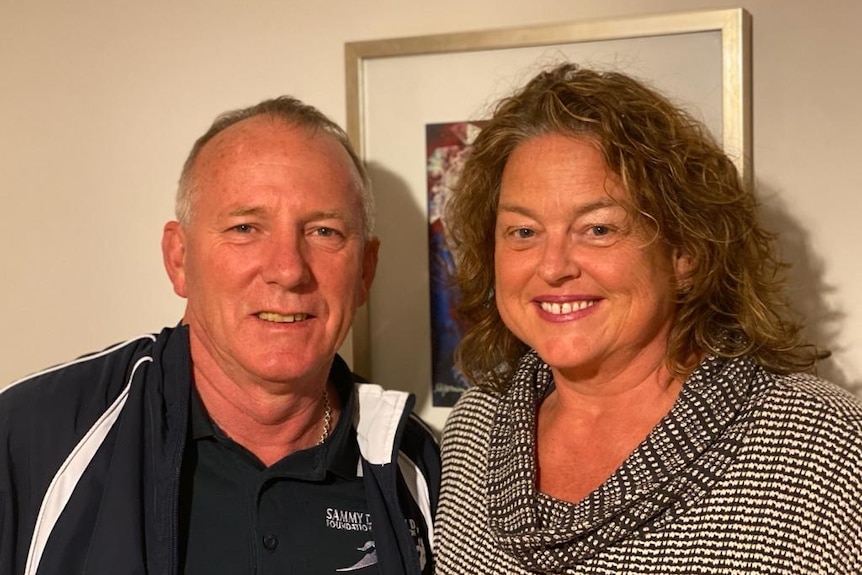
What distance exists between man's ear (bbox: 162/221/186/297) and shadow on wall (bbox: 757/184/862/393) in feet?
3.33

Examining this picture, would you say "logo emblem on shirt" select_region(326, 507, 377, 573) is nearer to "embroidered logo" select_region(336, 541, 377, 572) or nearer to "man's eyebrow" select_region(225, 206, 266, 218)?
"embroidered logo" select_region(336, 541, 377, 572)

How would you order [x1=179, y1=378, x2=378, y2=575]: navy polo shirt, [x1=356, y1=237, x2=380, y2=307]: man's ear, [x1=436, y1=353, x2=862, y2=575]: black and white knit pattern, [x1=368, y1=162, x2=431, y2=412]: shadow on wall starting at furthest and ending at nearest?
[x1=368, y1=162, x2=431, y2=412]: shadow on wall, [x1=356, y1=237, x2=380, y2=307]: man's ear, [x1=179, y1=378, x2=378, y2=575]: navy polo shirt, [x1=436, y1=353, x2=862, y2=575]: black and white knit pattern

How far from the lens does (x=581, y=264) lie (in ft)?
5.05

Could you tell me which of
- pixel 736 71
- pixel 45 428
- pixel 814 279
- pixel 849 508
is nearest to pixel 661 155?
pixel 736 71

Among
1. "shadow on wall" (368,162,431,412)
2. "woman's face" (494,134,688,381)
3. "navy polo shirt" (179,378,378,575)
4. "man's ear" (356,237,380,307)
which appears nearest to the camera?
"woman's face" (494,134,688,381)

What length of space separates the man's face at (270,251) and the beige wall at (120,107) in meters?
0.35

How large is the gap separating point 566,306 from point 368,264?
453 mm

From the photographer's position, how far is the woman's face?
1.54m

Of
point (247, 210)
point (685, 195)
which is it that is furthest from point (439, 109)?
point (685, 195)

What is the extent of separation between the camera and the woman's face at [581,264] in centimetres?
154

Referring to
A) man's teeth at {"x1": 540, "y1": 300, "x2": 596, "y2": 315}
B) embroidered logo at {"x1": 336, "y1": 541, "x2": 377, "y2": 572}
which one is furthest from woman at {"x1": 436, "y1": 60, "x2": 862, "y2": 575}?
embroidered logo at {"x1": 336, "y1": 541, "x2": 377, "y2": 572}

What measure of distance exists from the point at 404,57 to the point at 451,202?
1.04 ft

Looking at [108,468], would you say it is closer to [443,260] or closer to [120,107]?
[443,260]

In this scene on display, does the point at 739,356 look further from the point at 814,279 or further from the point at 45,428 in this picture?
the point at 45,428
